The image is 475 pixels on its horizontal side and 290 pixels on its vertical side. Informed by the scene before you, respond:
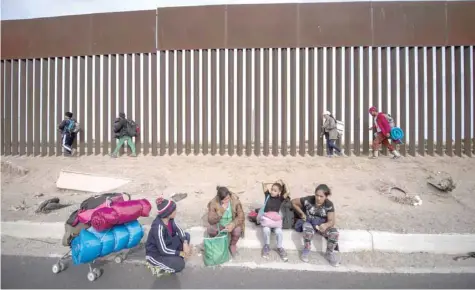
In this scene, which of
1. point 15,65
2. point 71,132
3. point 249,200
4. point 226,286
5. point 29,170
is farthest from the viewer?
point 15,65

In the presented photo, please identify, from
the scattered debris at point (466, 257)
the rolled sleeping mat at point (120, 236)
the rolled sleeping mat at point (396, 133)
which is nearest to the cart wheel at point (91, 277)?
the rolled sleeping mat at point (120, 236)

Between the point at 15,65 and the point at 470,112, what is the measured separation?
13905 millimetres

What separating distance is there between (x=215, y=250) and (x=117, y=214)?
144cm

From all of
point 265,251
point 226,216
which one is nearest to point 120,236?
point 226,216

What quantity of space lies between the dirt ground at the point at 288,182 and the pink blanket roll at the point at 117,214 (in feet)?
5.53

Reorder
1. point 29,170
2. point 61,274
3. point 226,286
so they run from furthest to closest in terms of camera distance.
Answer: point 29,170 < point 61,274 < point 226,286

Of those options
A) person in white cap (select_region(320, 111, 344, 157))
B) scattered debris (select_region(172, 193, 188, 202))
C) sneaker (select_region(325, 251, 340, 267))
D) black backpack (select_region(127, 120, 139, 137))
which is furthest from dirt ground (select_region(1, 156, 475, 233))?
sneaker (select_region(325, 251, 340, 267))

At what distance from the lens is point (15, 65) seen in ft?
36.8

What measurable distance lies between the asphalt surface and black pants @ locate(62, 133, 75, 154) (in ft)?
20.1

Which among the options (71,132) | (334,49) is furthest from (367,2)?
(71,132)

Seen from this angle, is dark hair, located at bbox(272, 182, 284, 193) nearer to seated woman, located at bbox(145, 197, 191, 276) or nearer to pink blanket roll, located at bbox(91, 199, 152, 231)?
seated woman, located at bbox(145, 197, 191, 276)

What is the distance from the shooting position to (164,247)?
4160 mm

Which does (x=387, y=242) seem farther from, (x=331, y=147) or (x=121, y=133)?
(x=121, y=133)

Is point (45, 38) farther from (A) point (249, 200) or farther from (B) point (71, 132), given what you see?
(A) point (249, 200)
